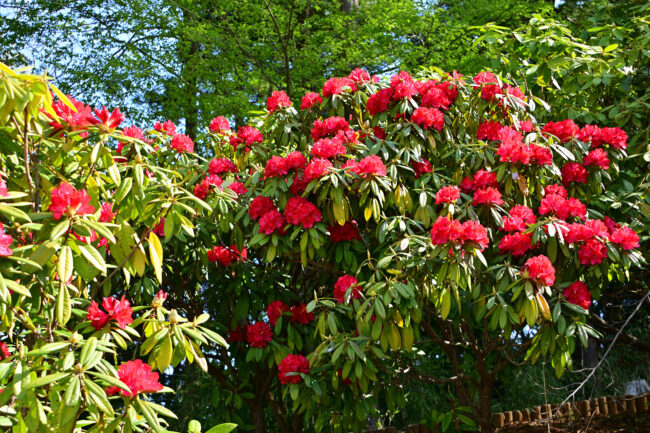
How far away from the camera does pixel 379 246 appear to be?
10.8 feet

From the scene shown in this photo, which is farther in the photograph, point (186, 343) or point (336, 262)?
point (336, 262)

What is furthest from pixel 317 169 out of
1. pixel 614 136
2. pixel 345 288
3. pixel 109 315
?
pixel 614 136

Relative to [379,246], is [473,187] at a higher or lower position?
higher

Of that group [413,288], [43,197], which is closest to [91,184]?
[43,197]

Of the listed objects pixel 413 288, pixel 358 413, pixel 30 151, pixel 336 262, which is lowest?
pixel 358 413

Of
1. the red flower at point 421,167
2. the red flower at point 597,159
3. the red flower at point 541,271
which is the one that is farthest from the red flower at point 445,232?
the red flower at point 597,159

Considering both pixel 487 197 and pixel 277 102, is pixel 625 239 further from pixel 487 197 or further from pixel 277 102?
pixel 277 102

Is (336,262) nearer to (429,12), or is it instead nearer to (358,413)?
(358,413)

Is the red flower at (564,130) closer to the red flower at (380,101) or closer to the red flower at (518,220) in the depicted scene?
the red flower at (518,220)

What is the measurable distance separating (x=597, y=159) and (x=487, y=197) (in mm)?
788

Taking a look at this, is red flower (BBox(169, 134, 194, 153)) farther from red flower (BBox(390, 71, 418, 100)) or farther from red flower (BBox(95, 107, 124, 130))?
red flower (BBox(95, 107, 124, 130))

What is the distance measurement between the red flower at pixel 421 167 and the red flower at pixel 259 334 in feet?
3.91

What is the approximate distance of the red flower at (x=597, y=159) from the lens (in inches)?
132

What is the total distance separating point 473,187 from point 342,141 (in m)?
0.72
